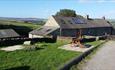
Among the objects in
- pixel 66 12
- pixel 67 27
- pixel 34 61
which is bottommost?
pixel 34 61

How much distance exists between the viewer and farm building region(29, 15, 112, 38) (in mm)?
56644

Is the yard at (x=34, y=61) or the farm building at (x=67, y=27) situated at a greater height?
the farm building at (x=67, y=27)

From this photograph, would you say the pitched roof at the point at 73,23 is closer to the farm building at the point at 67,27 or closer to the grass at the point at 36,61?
the farm building at the point at 67,27

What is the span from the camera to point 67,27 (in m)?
58.1

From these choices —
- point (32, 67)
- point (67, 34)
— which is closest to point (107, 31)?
point (67, 34)

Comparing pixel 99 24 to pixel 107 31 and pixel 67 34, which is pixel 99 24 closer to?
pixel 107 31

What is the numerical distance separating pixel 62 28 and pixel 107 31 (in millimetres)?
22105

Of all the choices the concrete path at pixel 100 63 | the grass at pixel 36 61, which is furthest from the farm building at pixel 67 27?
the concrete path at pixel 100 63

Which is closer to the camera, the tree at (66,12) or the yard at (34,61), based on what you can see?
the yard at (34,61)

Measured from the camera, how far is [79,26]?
6159 centimetres

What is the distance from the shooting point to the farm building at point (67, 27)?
186 feet

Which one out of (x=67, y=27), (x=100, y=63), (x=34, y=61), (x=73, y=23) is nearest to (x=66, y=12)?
(x=73, y=23)

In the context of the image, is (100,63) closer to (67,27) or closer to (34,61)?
(34,61)

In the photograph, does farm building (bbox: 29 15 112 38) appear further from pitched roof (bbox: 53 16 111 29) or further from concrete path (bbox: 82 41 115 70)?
concrete path (bbox: 82 41 115 70)
